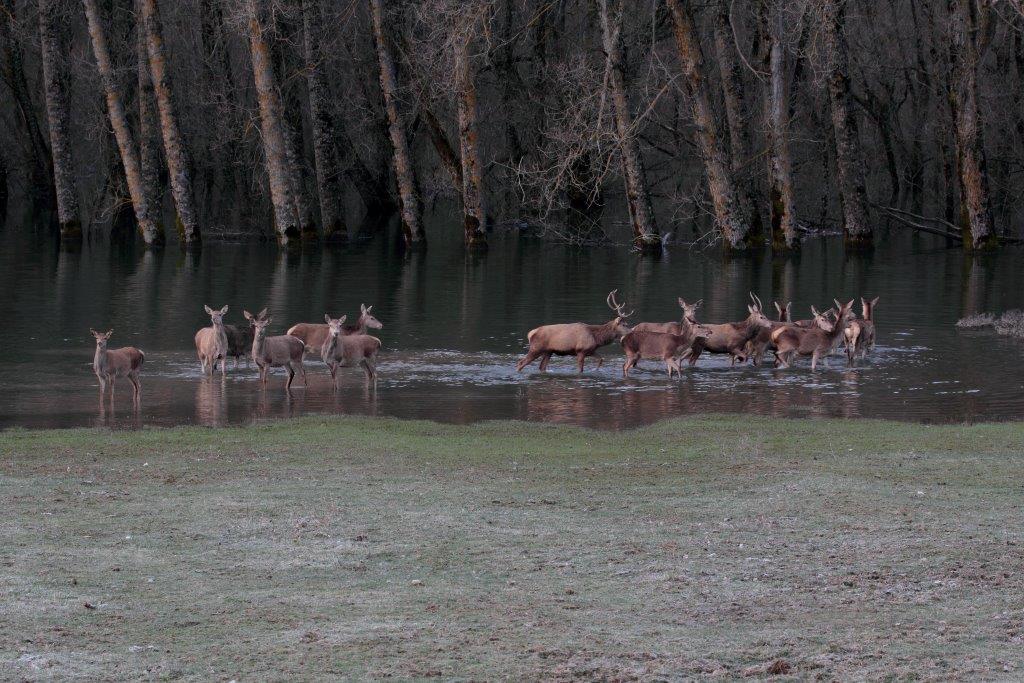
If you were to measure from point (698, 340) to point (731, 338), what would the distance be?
50cm

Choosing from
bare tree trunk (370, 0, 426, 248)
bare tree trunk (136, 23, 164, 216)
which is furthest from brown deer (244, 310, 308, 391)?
bare tree trunk (136, 23, 164, 216)

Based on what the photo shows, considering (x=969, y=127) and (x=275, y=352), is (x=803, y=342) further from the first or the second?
(x=969, y=127)

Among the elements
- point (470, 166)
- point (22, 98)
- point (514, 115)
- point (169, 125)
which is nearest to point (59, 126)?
point (169, 125)

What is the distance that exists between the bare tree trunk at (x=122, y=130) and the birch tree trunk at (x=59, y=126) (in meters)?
1.78

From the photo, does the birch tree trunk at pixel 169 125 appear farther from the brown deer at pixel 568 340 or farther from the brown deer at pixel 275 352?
the brown deer at pixel 275 352

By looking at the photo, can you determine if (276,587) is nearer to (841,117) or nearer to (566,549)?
(566,549)

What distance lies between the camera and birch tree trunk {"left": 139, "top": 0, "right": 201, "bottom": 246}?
42.9m

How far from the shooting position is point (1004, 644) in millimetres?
7207

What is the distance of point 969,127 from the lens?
40250mm

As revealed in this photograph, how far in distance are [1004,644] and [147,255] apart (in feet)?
124

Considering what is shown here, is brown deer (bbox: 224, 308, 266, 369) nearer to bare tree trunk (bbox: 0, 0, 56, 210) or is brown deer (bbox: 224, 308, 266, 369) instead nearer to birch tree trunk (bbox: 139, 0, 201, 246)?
birch tree trunk (bbox: 139, 0, 201, 246)

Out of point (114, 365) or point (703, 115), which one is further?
point (703, 115)

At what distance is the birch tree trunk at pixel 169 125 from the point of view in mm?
42938

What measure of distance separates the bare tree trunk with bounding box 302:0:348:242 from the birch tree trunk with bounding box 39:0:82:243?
7.33 m
